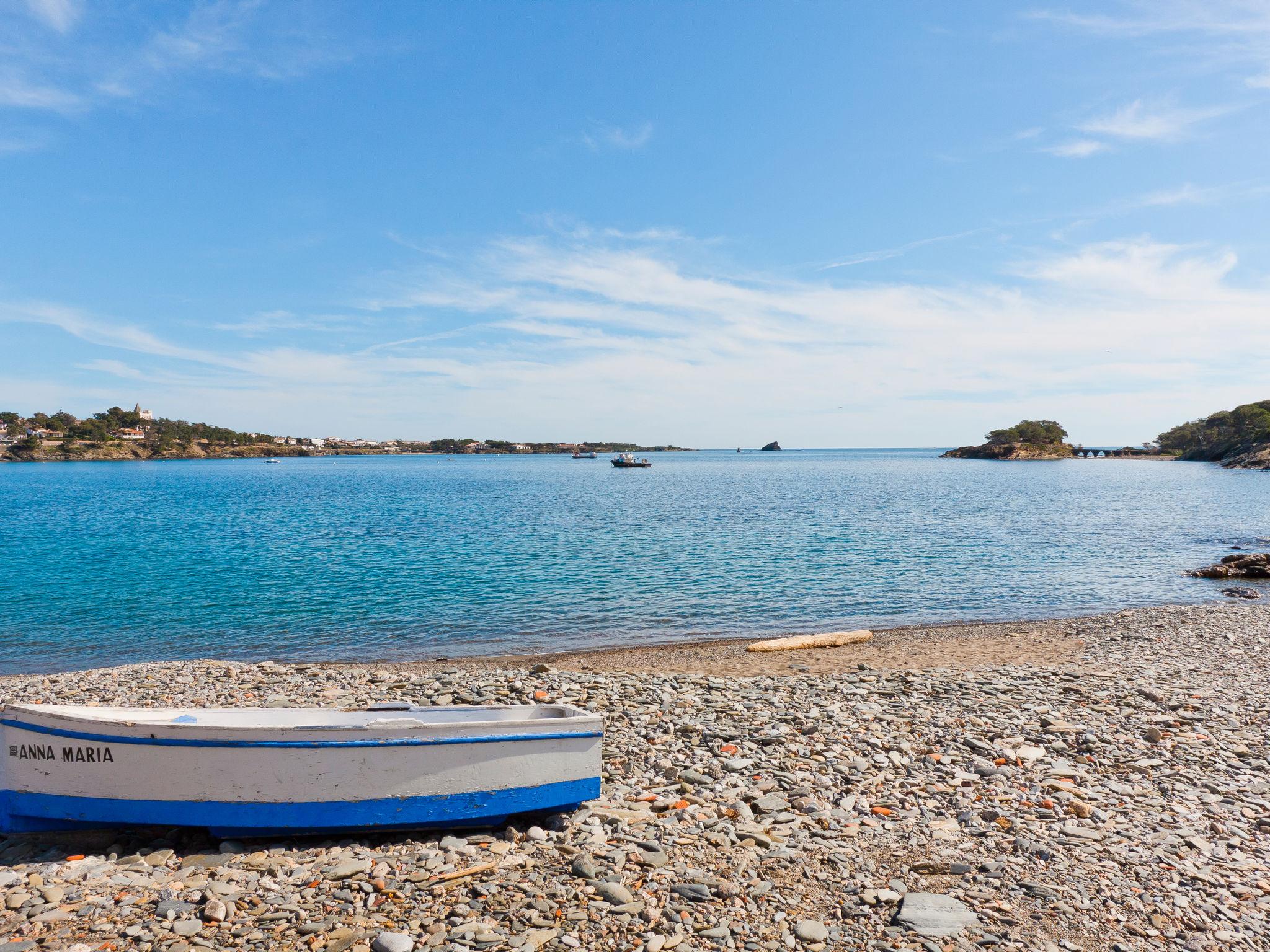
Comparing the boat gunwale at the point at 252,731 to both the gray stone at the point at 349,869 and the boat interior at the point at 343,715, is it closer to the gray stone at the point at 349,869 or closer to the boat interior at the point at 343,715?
the boat interior at the point at 343,715

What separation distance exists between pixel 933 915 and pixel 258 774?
7.37m

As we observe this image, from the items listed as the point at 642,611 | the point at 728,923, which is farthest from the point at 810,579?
the point at 728,923

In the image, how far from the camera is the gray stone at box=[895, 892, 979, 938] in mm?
6629

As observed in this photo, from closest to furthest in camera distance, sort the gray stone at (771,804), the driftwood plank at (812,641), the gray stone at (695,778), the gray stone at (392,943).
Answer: the gray stone at (392,943) → the gray stone at (771,804) → the gray stone at (695,778) → the driftwood plank at (812,641)

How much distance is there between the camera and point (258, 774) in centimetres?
811

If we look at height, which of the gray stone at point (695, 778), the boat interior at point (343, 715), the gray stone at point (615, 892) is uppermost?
the boat interior at point (343, 715)

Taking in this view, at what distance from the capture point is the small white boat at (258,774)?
8109 mm

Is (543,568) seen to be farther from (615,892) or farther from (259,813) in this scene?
(615,892)

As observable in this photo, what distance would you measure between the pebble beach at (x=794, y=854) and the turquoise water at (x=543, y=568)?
1070 centimetres

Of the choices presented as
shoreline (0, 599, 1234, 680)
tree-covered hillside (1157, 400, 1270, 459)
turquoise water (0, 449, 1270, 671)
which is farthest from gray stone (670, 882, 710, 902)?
tree-covered hillside (1157, 400, 1270, 459)

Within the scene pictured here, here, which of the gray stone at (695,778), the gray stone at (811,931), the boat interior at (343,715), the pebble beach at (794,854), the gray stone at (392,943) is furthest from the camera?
the gray stone at (695,778)

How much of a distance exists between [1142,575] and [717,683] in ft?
95.8

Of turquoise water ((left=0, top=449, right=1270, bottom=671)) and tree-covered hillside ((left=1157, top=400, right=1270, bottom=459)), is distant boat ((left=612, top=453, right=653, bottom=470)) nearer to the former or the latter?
turquoise water ((left=0, top=449, right=1270, bottom=671))

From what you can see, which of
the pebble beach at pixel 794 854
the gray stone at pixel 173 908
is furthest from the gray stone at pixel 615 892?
the gray stone at pixel 173 908
